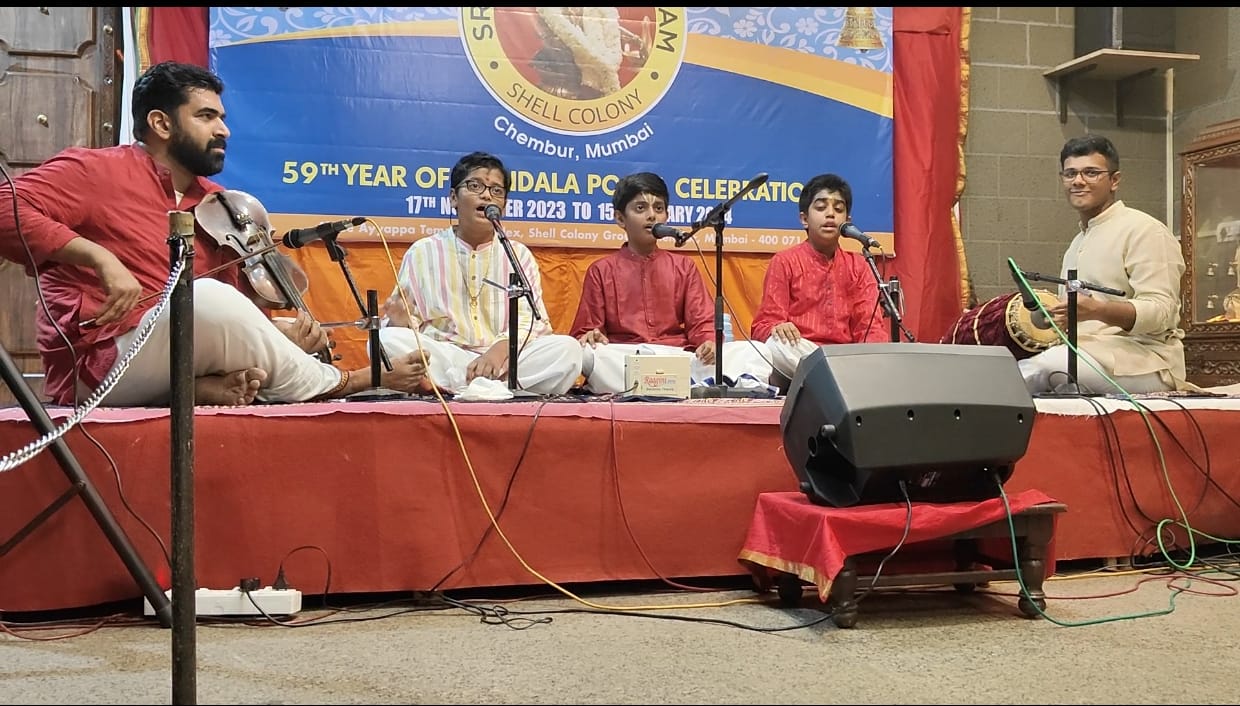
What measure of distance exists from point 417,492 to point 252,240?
0.92 metres

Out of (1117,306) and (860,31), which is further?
(860,31)

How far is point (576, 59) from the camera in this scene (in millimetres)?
3949

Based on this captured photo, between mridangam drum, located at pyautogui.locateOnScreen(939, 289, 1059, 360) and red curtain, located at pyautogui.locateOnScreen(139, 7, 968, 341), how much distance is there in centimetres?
80

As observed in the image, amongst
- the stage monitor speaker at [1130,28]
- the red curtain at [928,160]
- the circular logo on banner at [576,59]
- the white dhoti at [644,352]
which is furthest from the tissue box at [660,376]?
the stage monitor speaker at [1130,28]

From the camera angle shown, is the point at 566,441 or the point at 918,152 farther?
the point at 918,152

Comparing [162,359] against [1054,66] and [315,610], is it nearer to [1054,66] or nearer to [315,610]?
[315,610]

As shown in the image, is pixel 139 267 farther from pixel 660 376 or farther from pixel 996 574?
pixel 996 574

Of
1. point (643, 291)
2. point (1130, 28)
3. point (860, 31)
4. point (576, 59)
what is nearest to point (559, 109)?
point (576, 59)

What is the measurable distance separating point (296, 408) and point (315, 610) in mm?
448

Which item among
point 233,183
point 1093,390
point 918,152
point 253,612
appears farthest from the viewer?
point 918,152

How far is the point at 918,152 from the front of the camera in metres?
4.24

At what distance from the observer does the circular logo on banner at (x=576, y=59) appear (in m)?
3.88

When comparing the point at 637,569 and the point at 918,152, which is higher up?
the point at 918,152

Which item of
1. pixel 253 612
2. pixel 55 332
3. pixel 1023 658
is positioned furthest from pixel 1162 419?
pixel 55 332
